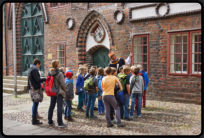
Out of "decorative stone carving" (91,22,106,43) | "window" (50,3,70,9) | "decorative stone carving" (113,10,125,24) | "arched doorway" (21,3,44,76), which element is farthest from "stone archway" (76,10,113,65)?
"arched doorway" (21,3,44,76)

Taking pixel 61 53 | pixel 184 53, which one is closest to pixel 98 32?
pixel 61 53

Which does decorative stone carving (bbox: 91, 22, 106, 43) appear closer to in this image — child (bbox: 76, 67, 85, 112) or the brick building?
the brick building

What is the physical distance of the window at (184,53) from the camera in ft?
30.7

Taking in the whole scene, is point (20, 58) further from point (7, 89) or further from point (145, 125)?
point (145, 125)

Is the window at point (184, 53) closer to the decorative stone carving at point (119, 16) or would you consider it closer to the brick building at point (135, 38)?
the brick building at point (135, 38)

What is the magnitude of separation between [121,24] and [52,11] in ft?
16.4

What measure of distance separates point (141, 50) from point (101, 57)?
2565 mm

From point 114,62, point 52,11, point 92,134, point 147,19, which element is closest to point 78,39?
point 52,11

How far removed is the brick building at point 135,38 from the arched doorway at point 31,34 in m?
0.06

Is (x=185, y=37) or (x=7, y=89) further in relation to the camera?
(x=7, y=89)

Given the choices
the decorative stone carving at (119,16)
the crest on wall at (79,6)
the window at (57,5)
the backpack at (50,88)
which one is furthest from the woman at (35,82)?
the window at (57,5)

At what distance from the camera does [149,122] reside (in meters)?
6.75

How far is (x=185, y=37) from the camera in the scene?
381 inches

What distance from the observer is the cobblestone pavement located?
5922 mm
